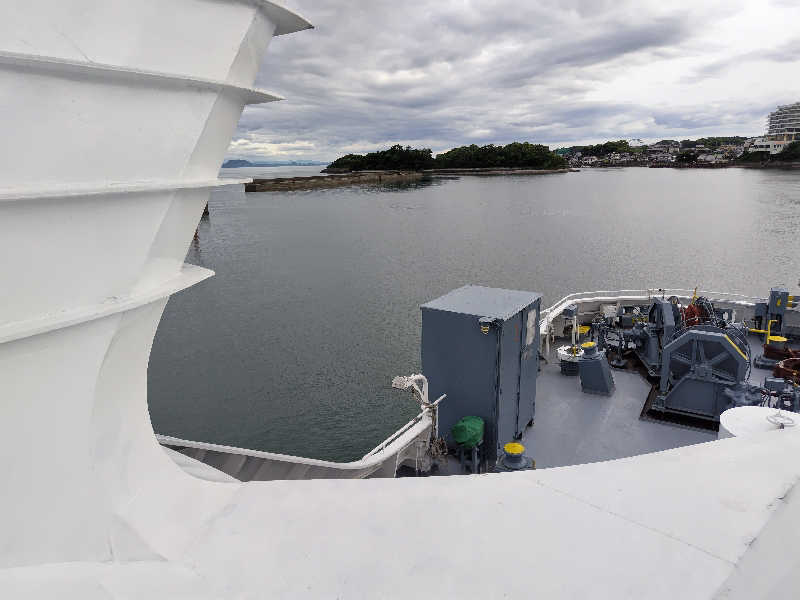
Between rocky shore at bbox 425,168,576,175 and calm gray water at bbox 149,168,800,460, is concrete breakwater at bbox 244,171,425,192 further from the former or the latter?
calm gray water at bbox 149,168,800,460

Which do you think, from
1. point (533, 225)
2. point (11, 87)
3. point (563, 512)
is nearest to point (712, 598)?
point (563, 512)

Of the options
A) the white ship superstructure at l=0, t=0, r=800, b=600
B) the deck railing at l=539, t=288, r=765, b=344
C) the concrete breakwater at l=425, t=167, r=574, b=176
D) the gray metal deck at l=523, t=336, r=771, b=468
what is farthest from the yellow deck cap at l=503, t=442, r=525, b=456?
the concrete breakwater at l=425, t=167, r=574, b=176

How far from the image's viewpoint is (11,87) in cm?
176

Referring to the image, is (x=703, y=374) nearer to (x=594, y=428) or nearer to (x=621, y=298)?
(x=594, y=428)

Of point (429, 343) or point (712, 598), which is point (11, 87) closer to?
point (712, 598)

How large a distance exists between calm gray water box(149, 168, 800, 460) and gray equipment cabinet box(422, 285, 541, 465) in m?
6.06

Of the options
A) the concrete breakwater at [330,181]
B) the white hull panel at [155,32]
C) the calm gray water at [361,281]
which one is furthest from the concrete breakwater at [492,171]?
the white hull panel at [155,32]

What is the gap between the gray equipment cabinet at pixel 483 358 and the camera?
22.9 ft

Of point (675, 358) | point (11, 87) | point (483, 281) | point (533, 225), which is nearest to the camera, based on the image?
point (11, 87)

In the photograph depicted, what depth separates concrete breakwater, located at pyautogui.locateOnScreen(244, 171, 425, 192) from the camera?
345ft

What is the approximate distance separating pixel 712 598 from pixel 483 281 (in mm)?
27191

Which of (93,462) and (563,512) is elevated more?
(93,462)

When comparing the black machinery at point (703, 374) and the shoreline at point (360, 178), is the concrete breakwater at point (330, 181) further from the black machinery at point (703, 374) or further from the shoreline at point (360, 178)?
the black machinery at point (703, 374)

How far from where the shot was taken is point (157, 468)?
2766mm
